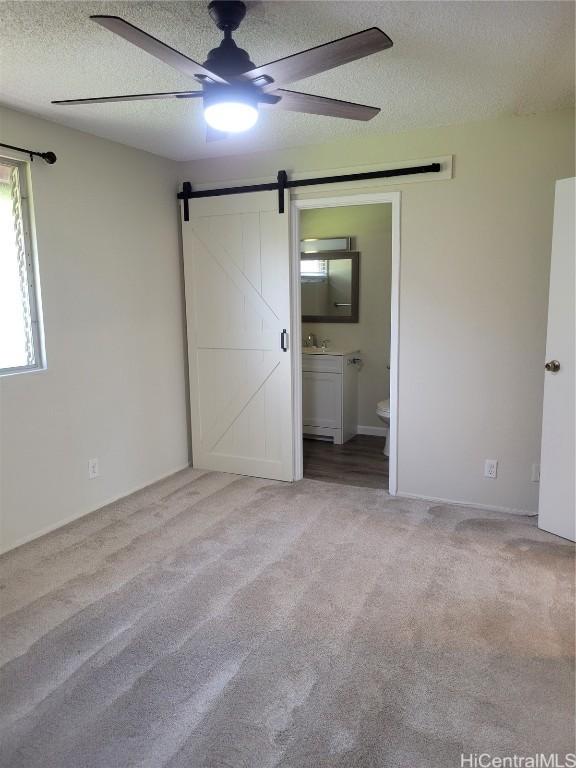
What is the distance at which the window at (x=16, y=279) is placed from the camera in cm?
302

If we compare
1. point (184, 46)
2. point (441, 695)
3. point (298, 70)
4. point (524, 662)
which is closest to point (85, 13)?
point (184, 46)

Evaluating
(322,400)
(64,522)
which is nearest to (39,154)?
(64,522)

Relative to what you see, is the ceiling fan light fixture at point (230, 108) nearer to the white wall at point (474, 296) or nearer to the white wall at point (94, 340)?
the white wall at point (94, 340)

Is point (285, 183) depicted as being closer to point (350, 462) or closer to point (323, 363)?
point (323, 363)

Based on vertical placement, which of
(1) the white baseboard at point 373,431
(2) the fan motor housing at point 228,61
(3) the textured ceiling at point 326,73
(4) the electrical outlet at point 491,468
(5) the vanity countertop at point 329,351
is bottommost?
(1) the white baseboard at point 373,431

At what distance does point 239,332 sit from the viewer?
4.14m

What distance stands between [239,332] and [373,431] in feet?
6.60

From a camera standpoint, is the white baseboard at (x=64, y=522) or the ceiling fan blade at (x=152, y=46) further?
the white baseboard at (x=64, y=522)

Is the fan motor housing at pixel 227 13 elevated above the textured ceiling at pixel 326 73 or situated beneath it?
situated beneath

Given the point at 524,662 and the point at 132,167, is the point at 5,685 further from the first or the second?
the point at 132,167

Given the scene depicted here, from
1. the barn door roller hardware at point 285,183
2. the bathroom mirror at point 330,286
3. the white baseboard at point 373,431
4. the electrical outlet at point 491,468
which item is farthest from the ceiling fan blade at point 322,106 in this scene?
the white baseboard at point 373,431

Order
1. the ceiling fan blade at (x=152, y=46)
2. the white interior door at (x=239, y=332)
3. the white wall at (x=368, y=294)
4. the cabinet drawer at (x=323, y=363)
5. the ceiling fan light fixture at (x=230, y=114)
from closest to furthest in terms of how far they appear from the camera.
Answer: the ceiling fan blade at (x=152, y=46) < the ceiling fan light fixture at (x=230, y=114) < the white interior door at (x=239, y=332) < the cabinet drawer at (x=323, y=363) < the white wall at (x=368, y=294)

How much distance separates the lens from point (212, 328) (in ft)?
13.9

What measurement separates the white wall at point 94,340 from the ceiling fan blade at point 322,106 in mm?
1725
